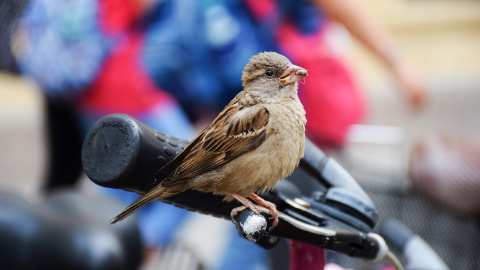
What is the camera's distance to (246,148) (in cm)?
82

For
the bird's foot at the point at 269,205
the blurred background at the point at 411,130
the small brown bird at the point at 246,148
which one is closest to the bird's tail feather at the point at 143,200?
the small brown bird at the point at 246,148

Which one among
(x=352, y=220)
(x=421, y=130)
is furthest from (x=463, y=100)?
(x=352, y=220)

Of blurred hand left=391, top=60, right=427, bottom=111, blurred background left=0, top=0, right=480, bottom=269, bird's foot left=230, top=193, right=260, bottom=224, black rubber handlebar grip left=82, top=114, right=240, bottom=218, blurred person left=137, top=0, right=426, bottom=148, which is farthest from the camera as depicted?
blurred background left=0, top=0, right=480, bottom=269

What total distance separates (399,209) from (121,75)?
1.21 metres

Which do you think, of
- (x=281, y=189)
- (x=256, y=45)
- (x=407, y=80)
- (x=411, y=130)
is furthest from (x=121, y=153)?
(x=411, y=130)

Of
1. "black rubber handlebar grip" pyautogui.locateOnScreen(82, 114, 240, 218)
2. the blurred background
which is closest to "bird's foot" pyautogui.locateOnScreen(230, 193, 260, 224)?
"black rubber handlebar grip" pyautogui.locateOnScreen(82, 114, 240, 218)

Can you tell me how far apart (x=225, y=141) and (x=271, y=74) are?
11cm

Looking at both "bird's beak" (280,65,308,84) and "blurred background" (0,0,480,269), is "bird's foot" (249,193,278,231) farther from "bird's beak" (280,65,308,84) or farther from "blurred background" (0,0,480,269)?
"blurred background" (0,0,480,269)

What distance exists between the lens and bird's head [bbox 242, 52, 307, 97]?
78 centimetres

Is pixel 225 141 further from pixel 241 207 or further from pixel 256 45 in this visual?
pixel 256 45

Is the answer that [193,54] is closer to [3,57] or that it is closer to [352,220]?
[352,220]

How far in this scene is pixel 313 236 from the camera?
0.90m

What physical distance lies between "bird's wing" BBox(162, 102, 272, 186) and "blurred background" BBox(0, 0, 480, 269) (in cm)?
64

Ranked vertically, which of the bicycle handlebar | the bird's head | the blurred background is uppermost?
the bird's head
